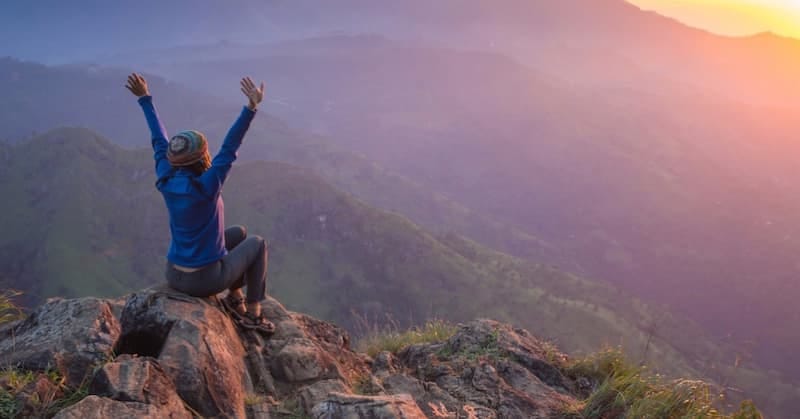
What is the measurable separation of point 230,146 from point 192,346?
220 centimetres

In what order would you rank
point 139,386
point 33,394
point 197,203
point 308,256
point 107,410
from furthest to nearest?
point 308,256, point 197,203, point 139,386, point 33,394, point 107,410

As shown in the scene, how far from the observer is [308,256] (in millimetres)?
104250

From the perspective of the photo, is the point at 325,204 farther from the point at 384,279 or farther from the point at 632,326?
the point at 632,326

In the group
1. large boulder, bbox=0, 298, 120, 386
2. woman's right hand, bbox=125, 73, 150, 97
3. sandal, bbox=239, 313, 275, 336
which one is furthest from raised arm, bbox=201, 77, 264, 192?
sandal, bbox=239, 313, 275, 336

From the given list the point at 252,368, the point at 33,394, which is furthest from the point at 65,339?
the point at 252,368

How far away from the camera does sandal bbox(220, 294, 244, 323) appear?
5.86 metres

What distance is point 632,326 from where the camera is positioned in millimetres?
77688

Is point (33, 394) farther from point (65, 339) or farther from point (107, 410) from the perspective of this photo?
point (65, 339)

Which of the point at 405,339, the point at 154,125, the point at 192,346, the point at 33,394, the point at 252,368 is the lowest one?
the point at 405,339

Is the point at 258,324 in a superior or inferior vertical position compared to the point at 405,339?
superior

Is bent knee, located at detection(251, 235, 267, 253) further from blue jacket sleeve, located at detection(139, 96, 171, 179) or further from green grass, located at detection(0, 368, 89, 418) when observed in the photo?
green grass, located at detection(0, 368, 89, 418)

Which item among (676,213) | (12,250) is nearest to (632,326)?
(676,213)

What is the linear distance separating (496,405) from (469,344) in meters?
1.51

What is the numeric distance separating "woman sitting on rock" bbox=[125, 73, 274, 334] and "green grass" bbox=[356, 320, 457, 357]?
208 cm
